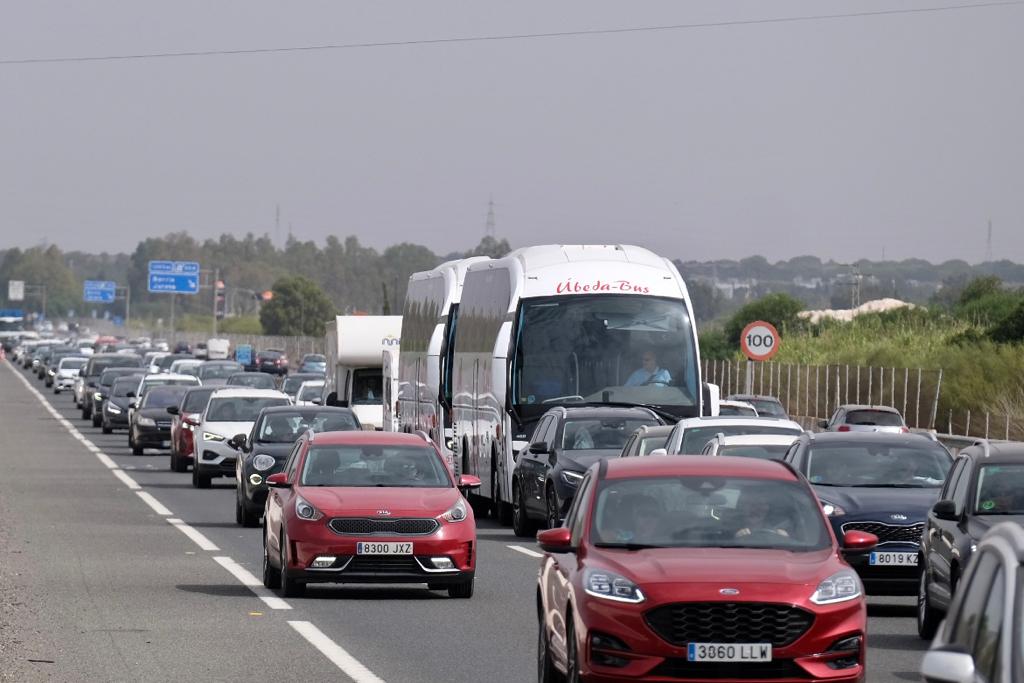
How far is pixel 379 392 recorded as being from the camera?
4903 centimetres

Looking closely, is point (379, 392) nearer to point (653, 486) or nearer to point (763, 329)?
point (763, 329)

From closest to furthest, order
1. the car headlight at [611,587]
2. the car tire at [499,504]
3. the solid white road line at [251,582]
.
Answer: the car headlight at [611,587]
the solid white road line at [251,582]
the car tire at [499,504]

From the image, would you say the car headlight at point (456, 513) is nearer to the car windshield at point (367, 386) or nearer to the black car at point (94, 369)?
the car windshield at point (367, 386)

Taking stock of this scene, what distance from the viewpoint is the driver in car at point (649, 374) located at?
2916cm

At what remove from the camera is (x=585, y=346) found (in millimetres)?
29203

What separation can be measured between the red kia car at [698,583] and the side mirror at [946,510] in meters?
3.74

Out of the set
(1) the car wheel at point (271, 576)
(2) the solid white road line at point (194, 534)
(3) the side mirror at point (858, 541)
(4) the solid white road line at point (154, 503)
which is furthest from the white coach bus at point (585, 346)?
(3) the side mirror at point (858, 541)

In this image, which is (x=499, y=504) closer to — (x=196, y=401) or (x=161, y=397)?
(x=196, y=401)

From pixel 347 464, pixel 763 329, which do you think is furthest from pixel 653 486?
pixel 763 329

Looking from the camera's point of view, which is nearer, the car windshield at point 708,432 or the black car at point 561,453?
the car windshield at point 708,432

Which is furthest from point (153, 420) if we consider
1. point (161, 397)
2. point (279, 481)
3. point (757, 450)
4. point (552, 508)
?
point (279, 481)

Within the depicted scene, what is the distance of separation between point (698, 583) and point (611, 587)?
1.41 feet

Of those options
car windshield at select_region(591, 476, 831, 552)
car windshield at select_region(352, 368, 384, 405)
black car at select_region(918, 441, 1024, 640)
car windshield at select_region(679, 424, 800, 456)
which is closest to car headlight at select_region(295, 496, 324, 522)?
black car at select_region(918, 441, 1024, 640)

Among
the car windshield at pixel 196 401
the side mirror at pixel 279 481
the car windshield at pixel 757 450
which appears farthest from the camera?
the car windshield at pixel 196 401
